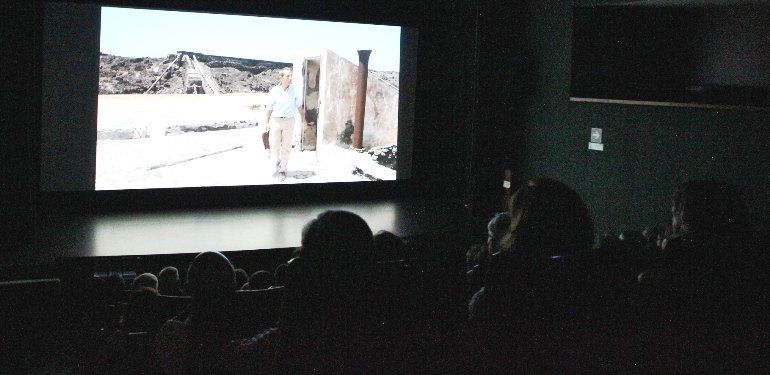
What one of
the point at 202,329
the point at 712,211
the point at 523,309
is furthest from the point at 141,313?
the point at 712,211

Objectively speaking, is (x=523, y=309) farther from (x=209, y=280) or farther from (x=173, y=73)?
(x=173, y=73)

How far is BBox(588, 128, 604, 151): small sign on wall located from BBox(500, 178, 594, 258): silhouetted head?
3.97 m

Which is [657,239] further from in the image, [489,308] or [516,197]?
[489,308]

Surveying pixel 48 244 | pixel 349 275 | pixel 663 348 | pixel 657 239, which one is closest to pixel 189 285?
pixel 349 275

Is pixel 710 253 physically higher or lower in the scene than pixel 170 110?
lower

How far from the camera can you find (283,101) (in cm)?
721

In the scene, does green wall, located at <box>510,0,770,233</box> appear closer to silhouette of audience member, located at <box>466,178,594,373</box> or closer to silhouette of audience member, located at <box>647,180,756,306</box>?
silhouette of audience member, located at <box>647,180,756,306</box>

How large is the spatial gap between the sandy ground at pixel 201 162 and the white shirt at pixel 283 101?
265 millimetres

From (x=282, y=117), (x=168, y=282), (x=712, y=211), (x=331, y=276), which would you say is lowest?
(x=168, y=282)

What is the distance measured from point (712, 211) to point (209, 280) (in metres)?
1.83

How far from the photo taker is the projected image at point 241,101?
21.4 ft

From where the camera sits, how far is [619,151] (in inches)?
245

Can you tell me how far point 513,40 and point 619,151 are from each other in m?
1.61

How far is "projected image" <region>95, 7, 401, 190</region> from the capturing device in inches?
257
